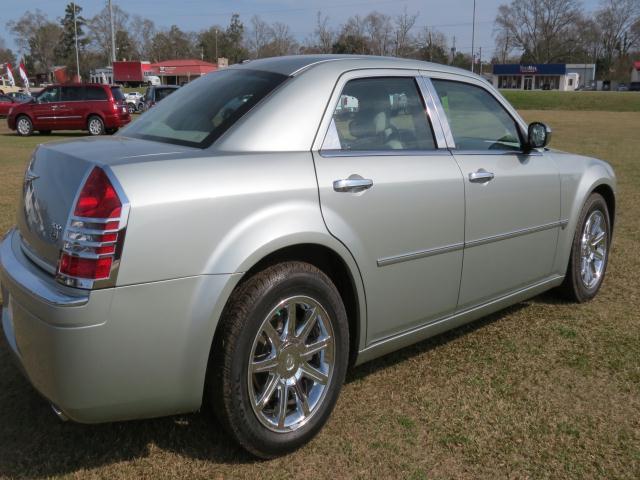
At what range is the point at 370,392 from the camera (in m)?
3.21

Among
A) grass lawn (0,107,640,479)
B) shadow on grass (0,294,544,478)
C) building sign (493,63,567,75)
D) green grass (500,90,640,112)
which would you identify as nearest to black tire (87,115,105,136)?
grass lawn (0,107,640,479)

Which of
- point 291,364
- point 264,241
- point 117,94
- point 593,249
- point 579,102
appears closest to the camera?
point 264,241

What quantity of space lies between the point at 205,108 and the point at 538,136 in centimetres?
210

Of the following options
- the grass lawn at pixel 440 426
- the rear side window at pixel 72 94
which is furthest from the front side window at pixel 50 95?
the grass lawn at pixel 440 426

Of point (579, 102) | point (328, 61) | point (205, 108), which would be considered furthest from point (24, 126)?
point (579, 102)

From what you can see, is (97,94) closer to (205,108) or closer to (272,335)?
(205,108)

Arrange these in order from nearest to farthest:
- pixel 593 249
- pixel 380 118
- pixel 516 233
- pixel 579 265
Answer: pixel 380 118 < pixel 516 233 < pixel 579 265 < pixel 593 249

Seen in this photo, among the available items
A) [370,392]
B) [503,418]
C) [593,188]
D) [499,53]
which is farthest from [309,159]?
[499,53]

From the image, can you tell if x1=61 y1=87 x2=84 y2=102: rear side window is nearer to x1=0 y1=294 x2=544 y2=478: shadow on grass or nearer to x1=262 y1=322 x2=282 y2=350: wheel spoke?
x1=0 y1=294 x2=544 y2=478: shadow on grass

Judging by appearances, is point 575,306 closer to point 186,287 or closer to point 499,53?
point 186,287

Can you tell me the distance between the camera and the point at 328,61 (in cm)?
304

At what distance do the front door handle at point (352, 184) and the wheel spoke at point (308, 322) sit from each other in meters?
0.54

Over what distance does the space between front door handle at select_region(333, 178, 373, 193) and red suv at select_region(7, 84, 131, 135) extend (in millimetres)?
19321

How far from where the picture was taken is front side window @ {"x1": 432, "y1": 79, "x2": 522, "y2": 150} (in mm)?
3481
